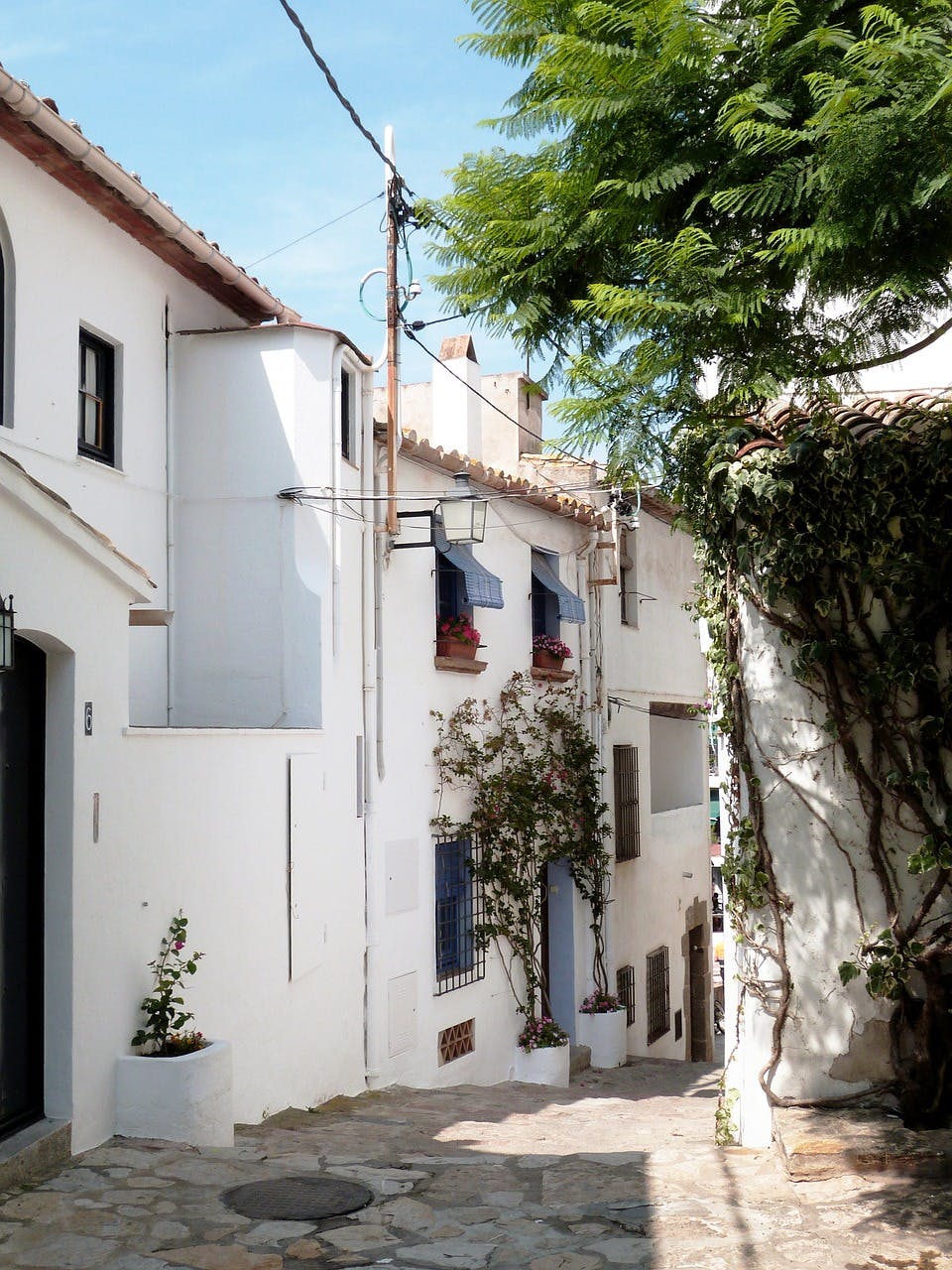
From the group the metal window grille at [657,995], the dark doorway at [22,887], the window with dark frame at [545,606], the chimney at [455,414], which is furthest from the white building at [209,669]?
the metal window grille at [657,995]

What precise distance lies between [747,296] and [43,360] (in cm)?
603

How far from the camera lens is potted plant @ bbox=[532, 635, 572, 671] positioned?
15.4 metres

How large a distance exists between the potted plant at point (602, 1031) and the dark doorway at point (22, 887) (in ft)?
33.2

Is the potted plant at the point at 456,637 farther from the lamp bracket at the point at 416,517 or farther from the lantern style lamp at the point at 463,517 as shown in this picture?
the lantern style lamp at the point at 463,517

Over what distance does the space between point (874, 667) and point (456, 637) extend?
666 cm

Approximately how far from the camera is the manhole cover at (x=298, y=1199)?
231 inches

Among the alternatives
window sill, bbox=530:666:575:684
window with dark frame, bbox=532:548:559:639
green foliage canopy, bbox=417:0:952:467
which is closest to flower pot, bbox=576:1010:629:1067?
window sill, bbox=530:666:575:684

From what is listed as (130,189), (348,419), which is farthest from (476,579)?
(130,189)

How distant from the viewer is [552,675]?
50.6ft

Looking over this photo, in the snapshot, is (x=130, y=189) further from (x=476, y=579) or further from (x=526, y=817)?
(x=526, y=817)

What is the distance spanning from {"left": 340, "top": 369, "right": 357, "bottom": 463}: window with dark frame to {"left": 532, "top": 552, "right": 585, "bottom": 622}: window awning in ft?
14.4

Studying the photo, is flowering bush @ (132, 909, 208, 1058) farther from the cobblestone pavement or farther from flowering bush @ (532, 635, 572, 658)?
flowering bush @ (532, 635, 572, 658)

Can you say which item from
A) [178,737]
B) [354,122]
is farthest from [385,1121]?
[354,122]

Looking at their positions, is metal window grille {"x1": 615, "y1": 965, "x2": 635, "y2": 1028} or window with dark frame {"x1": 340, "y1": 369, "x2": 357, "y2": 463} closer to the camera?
window with dark frame {"x1": 340, "y1": 369, "x2": 357, "y2": 463}
